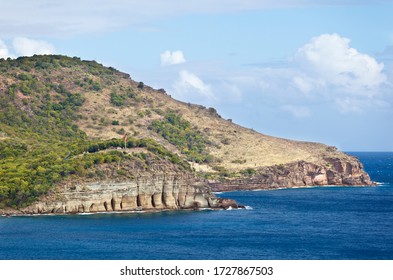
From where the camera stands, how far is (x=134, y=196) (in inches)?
6299

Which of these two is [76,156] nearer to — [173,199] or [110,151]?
[110,151]

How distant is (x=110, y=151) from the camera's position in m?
177

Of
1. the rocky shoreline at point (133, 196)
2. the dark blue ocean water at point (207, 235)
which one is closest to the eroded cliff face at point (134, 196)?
the rocky shoreline at point (133, 196)

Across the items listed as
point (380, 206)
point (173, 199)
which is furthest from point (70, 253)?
point (380, 206)

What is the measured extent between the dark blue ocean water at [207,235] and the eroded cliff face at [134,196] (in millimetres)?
4324

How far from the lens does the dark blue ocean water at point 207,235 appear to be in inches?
4500

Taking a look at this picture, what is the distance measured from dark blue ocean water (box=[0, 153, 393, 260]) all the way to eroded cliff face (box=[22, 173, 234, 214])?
4324 mm

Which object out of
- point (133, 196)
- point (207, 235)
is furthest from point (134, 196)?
point (207, 235)

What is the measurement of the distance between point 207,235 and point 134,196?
31.6 metres

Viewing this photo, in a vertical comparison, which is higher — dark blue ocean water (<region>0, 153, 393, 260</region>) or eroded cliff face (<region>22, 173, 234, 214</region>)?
eroded cliff face (<region>22, 173, 234, 214</region>)

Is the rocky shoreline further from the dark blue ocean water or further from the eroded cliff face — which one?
the dark blue ocean water

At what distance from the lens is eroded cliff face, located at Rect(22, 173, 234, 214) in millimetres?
155750

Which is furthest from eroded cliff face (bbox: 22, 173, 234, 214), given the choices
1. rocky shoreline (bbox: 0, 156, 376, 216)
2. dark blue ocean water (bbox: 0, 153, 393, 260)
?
dark blue ocean water (bbox: 0, 153, 393, 260)

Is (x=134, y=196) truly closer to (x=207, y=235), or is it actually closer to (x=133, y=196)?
(x=133, y=196)
